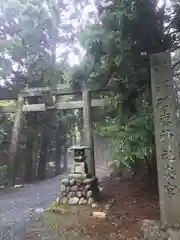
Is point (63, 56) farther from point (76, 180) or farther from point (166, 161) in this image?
point (166, 161)

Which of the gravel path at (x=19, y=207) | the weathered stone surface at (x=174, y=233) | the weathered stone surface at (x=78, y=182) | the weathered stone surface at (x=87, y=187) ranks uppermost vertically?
the weathered stone surface at (x=78, y=182)

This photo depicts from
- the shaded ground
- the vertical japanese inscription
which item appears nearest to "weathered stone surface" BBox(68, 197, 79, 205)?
the shaded ground

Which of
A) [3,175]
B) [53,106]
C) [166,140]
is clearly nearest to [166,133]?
[166,140]

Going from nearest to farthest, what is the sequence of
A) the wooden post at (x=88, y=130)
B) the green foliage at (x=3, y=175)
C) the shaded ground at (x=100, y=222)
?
the shaded ground at (x=100, y=222) → the wooden post at (x=88, y=130) → the green foliage at (x=3, y=175)

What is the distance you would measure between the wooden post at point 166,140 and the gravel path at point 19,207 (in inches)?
101

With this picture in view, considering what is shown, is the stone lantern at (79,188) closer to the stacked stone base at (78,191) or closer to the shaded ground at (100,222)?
the stacked stone base at (78,191)

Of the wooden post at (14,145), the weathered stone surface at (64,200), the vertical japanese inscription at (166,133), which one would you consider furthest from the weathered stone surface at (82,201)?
Answer: the wooden post at (14,145)

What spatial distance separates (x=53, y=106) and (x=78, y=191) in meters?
3.56

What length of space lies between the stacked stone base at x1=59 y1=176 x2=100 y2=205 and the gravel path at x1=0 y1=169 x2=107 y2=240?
2.23 ft

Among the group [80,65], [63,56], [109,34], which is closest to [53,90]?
[63,56]

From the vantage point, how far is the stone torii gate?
27.3 ft

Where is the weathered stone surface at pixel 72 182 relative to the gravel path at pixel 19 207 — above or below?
above

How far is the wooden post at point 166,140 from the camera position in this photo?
4.16 m

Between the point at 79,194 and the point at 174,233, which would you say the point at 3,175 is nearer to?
the point at 79,194
